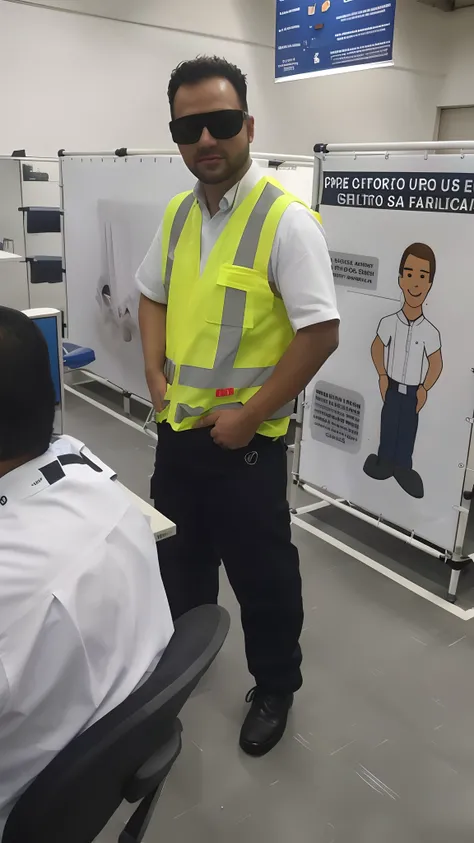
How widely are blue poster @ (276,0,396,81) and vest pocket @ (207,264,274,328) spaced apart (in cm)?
401

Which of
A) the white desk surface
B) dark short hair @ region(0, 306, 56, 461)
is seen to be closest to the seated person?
dark short hair @ region(0, 306, 56, 461)

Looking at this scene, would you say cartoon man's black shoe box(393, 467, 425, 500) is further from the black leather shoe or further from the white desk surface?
the white desk surface

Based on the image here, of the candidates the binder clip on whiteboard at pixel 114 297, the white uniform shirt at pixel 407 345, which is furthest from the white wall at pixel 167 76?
the white uniform shirt at pixel 407 345

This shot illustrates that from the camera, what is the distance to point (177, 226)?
1695 mm

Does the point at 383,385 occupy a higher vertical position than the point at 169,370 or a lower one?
lower

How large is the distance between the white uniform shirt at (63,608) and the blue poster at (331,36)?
4.76m

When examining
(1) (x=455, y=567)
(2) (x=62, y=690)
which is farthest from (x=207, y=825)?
(1) (x=455, y=567)

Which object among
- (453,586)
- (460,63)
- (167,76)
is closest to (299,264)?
(453,586)

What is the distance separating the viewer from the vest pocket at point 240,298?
59.5 inches

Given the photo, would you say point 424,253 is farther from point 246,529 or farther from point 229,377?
point 246,529

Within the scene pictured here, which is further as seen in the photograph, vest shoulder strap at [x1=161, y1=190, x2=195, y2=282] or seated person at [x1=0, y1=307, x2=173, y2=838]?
vest shoulder strap at [x1=161, y1=190, x2=195, y2=282]

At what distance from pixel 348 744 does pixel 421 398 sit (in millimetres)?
1228

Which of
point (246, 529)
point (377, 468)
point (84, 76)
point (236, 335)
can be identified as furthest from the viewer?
point (84, 76)

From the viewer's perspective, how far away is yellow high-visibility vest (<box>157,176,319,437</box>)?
4.96ft
